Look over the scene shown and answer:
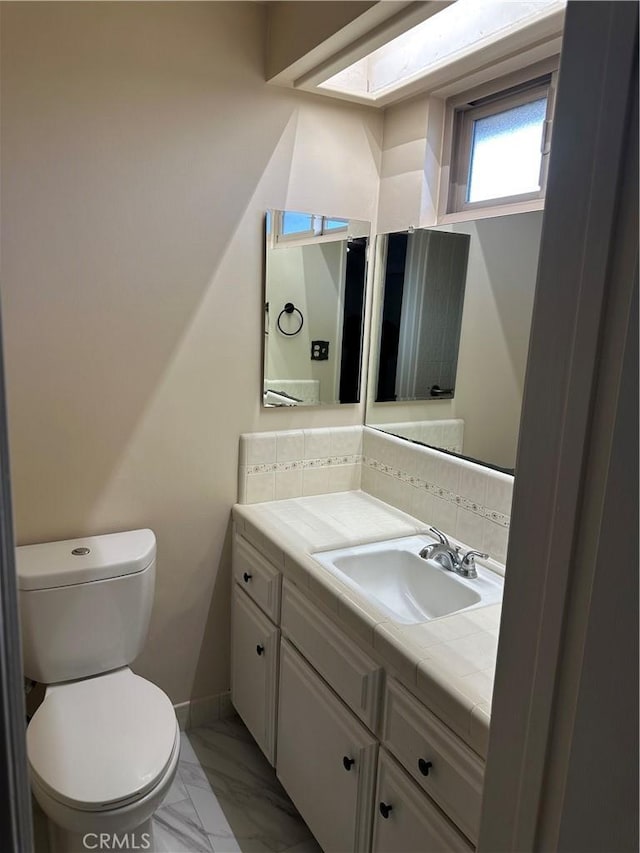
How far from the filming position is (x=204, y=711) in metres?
2.33

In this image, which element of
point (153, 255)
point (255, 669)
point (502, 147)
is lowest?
point (255, 669)

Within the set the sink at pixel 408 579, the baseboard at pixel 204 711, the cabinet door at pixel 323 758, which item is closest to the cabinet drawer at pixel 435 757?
the cabinet door at pixel 323 758

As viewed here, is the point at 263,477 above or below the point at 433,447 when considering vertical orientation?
below

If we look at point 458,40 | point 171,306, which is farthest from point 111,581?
point 458,40

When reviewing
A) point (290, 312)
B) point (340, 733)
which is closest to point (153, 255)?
point (290, 312)

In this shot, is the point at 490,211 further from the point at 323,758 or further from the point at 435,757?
the point at 323,758

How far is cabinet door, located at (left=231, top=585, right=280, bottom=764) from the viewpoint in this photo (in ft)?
6.42

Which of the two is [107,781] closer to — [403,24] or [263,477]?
[263,477]

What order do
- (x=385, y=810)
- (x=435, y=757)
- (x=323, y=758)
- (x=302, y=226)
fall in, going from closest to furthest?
(x=435, y=757) → (x=385, y=810) → (x=323, y=758) → (x=302, y=226)

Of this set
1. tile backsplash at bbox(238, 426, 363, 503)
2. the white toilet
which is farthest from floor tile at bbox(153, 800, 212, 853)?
tile backsplash at bbox(238, 426, 363, 503)

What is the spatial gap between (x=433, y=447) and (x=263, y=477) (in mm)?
648

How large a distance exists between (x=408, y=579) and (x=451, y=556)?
19 cm

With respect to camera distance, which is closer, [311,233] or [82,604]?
[82,604]

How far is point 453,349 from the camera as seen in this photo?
204cm
